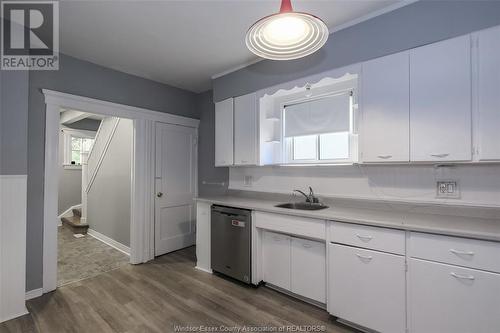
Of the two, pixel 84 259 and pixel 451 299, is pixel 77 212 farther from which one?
pixel 451 299

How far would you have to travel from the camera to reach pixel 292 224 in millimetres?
2236

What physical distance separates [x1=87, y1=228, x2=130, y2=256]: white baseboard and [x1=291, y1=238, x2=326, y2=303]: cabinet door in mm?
2659

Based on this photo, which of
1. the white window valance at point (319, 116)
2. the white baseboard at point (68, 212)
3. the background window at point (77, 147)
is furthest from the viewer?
the background window at point (77, 147)

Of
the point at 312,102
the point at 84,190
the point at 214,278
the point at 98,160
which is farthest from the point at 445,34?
the point at 84,190

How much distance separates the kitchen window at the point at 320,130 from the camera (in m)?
2.55

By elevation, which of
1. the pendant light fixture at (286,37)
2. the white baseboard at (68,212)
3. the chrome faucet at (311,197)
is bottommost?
the white baseboard at (68,212)

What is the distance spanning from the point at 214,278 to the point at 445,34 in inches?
124

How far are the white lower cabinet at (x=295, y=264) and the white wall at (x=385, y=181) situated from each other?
658 mm

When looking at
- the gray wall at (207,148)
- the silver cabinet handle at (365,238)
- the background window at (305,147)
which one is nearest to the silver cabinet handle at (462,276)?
the silver cabinet handle at (365,238)

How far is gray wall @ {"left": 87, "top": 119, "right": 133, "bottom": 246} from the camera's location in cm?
364

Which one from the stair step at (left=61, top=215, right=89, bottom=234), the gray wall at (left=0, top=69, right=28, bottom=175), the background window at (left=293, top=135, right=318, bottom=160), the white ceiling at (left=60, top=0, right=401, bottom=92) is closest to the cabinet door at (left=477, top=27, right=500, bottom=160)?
the white ceiling at (left=60, top=0, right=401, bottom=92)

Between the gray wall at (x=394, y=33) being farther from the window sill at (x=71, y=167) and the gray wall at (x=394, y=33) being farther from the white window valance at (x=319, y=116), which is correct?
the window sill at (x=71, y=167)

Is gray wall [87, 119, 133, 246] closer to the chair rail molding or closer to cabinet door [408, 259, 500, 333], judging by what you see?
the chair rail molding

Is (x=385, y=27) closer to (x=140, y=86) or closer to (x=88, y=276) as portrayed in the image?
(x=140, y=86)
